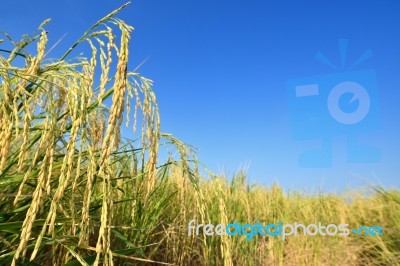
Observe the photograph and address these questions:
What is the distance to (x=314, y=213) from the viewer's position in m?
4.77

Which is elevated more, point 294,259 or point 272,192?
point 272,192

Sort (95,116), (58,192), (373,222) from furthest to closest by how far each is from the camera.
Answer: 1. (373,222)
2. (95,116)
3. (58,192)

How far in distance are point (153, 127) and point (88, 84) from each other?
348 mm

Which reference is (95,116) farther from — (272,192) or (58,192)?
(272,192)

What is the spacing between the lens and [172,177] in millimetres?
4367

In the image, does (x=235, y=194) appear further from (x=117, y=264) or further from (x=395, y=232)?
(x=117, y=264)

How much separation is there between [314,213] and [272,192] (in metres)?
0.96

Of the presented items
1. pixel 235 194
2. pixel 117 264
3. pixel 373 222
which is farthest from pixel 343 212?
pixel 117 264

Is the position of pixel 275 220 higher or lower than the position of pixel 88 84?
lower

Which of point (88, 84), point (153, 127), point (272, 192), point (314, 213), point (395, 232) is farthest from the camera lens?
point (272, 192)

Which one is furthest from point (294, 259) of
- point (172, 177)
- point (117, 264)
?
point (117, 264)

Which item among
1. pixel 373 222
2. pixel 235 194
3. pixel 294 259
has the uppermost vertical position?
pixel 235 194

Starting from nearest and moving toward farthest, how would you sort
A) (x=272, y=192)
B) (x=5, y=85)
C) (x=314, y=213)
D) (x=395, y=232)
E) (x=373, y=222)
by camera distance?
(x=5, y=85), (x=395, y=232), (x=373, y=222), (x=314, y=213), (x=272, y=192)

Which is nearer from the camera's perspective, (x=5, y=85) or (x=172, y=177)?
(x=5, y=85)
